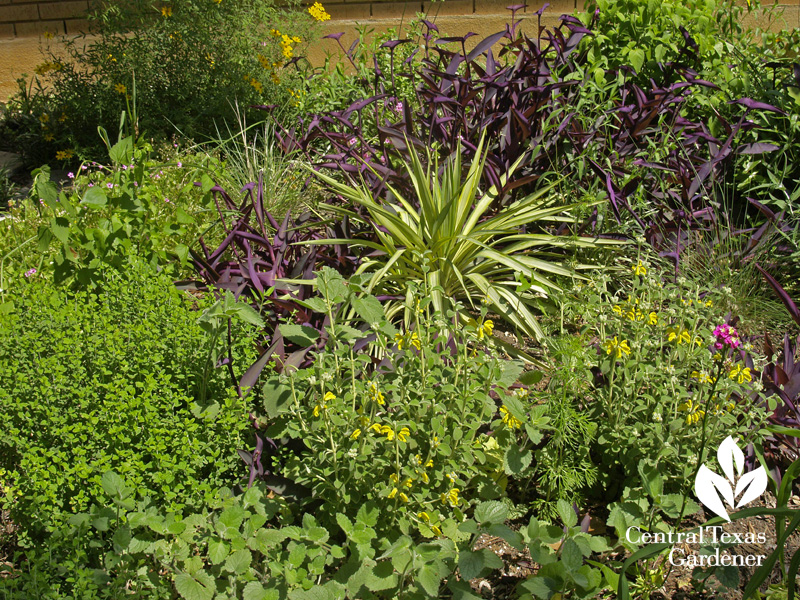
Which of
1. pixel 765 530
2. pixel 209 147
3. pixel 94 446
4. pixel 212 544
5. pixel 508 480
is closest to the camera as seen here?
pixel 212 544

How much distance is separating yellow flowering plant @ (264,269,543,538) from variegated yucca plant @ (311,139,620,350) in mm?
866

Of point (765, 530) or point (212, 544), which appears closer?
point (212, 544)

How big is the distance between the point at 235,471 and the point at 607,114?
2.57 metres

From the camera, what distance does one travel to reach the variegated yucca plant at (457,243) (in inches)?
119

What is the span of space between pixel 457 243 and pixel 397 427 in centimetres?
145

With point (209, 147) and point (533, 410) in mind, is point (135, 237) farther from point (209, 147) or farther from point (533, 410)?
point (209, 147)

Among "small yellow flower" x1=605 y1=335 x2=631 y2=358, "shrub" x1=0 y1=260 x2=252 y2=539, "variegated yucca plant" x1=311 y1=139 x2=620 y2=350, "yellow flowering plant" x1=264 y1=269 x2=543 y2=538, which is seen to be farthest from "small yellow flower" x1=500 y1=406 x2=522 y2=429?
"variegated yucca plant" x1=311 y1=139 x2=620 y2=350

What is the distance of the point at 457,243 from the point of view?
3.16 meters

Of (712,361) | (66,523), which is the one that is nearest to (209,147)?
(66,523)

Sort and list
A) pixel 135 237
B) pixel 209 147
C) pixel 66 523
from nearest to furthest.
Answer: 1. pixel 66 523
2. pixel 135 237
3. pixel 209 147

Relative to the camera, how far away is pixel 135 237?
8.98 feet

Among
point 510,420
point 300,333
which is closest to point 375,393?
point 300,333

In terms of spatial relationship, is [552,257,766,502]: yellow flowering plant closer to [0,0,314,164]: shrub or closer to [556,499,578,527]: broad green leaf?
[556,499,578,527]: broad green leaf

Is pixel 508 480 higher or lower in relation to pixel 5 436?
lower
